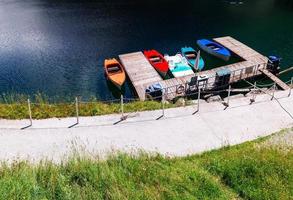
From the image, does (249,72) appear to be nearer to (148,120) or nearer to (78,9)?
(148,120)

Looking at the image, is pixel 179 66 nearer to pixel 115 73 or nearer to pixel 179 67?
pixel 179 67

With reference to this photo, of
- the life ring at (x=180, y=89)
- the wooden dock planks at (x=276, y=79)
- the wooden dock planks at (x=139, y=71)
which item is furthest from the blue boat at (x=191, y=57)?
the wooden dock planks at (x=276, y=79)

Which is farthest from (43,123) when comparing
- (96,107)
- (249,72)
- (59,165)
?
(249,72)

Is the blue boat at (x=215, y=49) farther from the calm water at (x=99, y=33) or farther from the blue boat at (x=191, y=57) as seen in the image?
the blue boat at (x=191, y=57)

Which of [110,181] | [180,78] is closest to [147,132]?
[110,181]

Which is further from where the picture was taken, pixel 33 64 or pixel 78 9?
pixel 78 9
